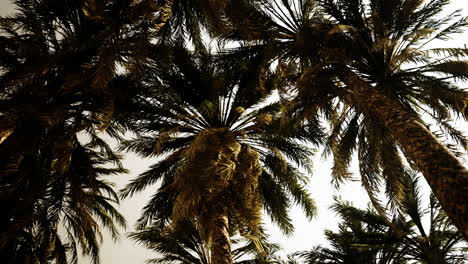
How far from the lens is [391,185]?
6887 mm

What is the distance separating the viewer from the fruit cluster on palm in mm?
5711

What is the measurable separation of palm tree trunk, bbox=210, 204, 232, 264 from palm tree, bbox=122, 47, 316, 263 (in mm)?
17

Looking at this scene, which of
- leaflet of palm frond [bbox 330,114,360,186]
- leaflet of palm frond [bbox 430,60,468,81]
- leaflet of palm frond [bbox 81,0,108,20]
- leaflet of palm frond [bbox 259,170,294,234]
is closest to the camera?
leaflet of palm frond [bbox 81,0,108,20]

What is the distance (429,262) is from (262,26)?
23.4ft

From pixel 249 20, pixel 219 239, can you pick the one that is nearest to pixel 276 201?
pixel 219 239

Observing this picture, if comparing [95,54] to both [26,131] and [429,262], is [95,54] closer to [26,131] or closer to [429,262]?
[26,131]

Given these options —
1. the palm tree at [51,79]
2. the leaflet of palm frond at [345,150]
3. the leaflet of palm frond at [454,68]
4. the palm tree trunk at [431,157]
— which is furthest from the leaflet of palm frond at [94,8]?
the leaflet of palm frond at [454,68]

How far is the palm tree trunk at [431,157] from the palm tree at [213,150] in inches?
87.5

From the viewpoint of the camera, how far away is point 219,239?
5879mm

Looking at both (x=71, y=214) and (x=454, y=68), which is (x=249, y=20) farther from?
(x=71, y=214)

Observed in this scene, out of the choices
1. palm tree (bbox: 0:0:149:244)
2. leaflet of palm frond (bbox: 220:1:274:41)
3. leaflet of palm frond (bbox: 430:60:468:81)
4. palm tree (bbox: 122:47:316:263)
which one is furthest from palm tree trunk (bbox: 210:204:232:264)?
leaflet of palm frond (bbox: 430:60:468:81)

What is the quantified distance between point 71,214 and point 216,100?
606 centimetres

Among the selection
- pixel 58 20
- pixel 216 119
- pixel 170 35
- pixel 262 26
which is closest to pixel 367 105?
pixel 262 26

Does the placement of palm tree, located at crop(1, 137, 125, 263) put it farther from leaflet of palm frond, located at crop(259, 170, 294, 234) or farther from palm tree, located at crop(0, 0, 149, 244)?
leaflet of palm frond, located at crop(259, 170, 294, 234)
